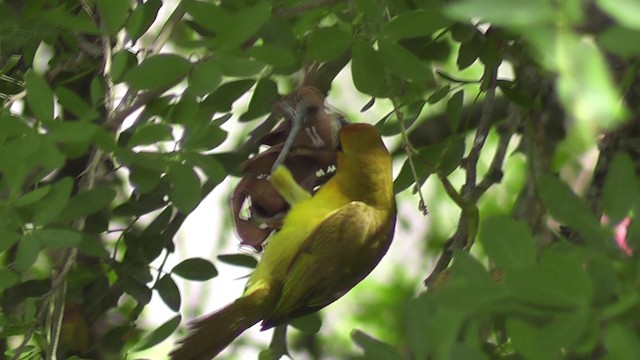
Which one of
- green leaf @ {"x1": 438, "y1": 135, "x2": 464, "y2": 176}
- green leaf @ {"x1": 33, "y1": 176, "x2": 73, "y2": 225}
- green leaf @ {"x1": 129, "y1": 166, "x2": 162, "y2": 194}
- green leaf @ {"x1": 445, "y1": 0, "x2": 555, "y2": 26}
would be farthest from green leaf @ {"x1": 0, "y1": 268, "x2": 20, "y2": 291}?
green leaf @ {"x1": 445, "y1": 0, "x2": 555, "y2": 26}

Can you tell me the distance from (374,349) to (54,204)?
1.93 ft

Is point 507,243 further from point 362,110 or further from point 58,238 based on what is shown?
→ point 362,110

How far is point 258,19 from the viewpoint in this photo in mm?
1802

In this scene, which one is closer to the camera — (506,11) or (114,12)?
(506,11)

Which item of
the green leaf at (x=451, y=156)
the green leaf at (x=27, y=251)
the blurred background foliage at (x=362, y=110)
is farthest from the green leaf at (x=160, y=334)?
the green leaf at (x=451, y=156)

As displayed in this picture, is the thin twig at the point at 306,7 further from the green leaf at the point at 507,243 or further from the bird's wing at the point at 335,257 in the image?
the green leaf at the point at 507,243

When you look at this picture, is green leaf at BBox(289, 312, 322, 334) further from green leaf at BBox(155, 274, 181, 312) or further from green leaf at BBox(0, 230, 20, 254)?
green leaf at BBox(0, 230, 20, 254)

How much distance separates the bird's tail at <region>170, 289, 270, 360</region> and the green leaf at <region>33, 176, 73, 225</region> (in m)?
0.49

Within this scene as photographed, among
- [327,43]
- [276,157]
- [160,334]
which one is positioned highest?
[327,43]

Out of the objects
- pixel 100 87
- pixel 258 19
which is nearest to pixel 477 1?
pixel 258 19

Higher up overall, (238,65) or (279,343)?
(238,65)

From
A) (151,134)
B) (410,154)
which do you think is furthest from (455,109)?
(151,134)

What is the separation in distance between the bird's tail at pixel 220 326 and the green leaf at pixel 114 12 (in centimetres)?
63

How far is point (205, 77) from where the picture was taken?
1.82m
